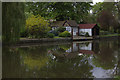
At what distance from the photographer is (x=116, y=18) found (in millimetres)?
42969

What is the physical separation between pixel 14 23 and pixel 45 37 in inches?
730

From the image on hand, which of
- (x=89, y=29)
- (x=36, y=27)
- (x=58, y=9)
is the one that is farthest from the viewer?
(x=89, y=29)

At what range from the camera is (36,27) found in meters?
26.8

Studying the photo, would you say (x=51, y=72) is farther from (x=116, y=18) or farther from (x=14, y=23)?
(x=116, y=18)

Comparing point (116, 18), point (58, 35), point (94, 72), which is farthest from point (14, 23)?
point (116, 18)

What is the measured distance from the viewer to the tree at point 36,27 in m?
26.3

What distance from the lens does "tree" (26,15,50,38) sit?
2625 centimetres

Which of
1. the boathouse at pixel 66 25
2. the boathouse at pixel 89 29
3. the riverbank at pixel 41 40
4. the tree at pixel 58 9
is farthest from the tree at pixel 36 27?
the boathouse at pixel 89 29

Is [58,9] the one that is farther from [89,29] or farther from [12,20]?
[12,20]

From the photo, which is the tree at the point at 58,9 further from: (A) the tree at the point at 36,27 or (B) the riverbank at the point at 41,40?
(A) the tree at the point at 36,27

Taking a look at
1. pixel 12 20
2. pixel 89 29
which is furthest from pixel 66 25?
pixel 12 20

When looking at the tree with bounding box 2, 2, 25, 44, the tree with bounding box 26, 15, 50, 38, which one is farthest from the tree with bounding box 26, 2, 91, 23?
the tree with bounding box 2, 2, 25, 44

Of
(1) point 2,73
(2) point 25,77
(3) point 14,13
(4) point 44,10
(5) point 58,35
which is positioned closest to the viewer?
(2) point 25,77

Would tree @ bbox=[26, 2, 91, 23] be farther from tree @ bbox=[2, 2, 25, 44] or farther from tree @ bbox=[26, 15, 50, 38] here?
tree @ bbox=[2, 2, 25, 44]
